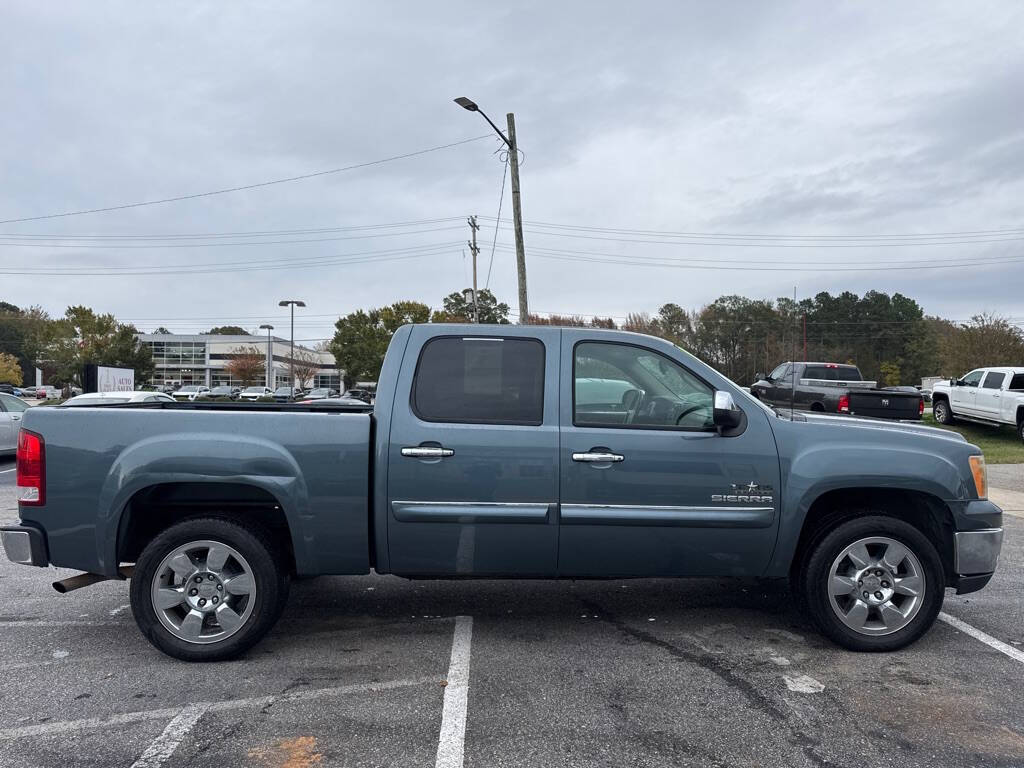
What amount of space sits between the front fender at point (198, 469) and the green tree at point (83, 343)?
56960mm

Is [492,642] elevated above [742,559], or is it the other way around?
[742,559]

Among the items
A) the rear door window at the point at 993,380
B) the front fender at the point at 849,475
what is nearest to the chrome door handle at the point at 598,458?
the front fender at the point at 849,475

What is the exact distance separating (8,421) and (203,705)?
1369 centimetres

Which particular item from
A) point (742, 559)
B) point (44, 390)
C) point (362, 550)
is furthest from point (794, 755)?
point (44, 390)

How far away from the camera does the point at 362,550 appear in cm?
396

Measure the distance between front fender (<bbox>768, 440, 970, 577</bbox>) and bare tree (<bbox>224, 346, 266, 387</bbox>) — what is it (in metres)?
82.2

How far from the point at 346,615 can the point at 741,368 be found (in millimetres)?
57684

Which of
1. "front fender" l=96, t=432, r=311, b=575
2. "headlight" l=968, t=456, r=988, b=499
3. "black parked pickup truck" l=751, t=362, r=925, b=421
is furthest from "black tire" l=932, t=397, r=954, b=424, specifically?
"front fender" l=96, t=432, r=311, b=575

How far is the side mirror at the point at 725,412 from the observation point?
386 centimetres

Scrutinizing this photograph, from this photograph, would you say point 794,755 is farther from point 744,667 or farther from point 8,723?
point 8,723

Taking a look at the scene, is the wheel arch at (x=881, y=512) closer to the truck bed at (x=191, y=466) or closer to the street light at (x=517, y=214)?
the truck bed at (x=191, y=466)

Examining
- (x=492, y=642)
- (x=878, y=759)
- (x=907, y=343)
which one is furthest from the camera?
(x=907, y=343)

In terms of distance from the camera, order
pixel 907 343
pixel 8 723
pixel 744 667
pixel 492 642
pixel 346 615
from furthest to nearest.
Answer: pixel 907 343 → pixel 346 615 → pixel 492 642 → pixel 744 667 → pixel 8 723

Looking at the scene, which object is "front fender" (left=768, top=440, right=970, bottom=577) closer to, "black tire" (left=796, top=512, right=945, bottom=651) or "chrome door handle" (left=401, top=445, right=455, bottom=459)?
"black tire" (left=796, top=512, right=945, bottom=651)
